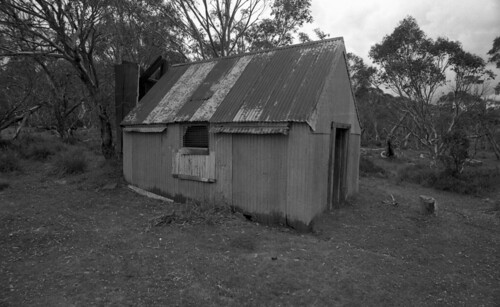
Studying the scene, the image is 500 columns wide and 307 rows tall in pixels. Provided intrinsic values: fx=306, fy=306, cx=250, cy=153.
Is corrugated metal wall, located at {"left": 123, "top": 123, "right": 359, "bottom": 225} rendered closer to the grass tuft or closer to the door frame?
the door frame

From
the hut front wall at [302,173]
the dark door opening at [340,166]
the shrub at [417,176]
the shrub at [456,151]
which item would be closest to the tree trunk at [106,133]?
the hut front wall at [302,173]

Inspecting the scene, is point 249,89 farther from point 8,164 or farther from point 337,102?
point 8,164

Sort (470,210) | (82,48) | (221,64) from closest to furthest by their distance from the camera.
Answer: (470,210)
(221,64)
(82,48)

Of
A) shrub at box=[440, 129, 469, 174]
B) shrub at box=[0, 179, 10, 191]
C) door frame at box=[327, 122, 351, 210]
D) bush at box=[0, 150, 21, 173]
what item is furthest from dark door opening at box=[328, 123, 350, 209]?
bush at box=[0, 150, 21, 173]

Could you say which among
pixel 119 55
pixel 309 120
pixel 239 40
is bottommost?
pixel 309 120

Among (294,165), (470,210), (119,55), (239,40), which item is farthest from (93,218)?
(239,40)

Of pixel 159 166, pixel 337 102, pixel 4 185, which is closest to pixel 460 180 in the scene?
pixel 337 102

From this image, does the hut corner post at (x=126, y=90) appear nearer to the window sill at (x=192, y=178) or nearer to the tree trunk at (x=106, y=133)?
the tree trunk at (x=106, y=133)

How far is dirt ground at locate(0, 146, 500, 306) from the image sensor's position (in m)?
4.40

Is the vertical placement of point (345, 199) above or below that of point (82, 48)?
below

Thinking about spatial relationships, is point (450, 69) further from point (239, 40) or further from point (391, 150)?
point (239, 40)

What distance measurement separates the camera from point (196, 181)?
881cm

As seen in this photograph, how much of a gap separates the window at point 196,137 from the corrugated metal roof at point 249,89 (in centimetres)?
37

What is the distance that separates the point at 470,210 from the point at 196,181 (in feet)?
29.0
